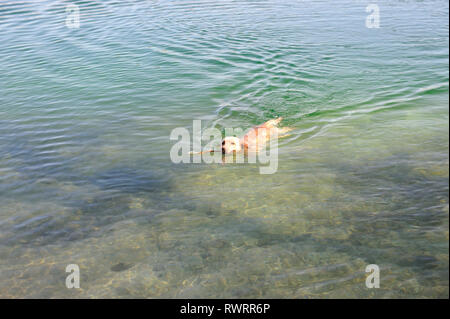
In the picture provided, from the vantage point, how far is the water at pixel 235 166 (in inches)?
212

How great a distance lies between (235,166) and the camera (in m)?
8.24

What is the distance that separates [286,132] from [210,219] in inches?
149

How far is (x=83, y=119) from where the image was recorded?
10812 mm

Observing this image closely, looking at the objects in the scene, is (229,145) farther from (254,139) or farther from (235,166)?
(254,139)

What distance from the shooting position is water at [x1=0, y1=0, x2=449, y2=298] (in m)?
5.39

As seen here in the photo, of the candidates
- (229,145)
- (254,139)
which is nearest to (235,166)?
(229,145)

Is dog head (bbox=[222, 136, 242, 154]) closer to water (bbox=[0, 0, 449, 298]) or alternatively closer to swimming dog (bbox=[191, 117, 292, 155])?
swimming dog (bbox=[191, 117, 292, 155])

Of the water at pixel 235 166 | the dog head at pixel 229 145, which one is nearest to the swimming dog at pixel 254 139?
the dog head at pixel 229 145

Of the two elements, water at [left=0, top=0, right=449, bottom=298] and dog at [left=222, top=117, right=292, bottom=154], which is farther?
dog at [left=222, top=117, right=292, bottom=154]

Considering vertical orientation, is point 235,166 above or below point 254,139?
below

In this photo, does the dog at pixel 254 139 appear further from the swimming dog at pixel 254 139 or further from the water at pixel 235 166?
the water at pixel 235 166

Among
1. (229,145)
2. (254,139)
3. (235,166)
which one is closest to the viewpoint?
(235,166)

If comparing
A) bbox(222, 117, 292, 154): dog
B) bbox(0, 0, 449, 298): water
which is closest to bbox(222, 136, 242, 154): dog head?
bbox(222, 117, 292, 154): dog
